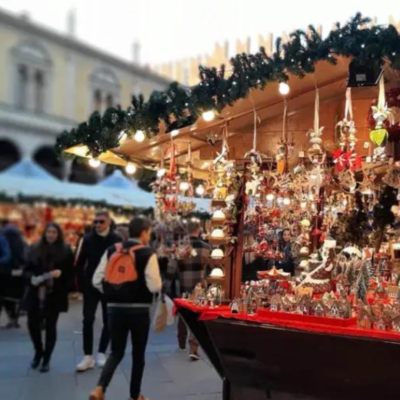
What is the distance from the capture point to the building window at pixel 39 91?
25.3 metres

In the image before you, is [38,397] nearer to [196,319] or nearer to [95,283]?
[95,283]

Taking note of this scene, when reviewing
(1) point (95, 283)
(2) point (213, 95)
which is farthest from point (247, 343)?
(2) point (213, 95)

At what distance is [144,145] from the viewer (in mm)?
5379

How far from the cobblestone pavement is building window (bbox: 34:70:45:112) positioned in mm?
20108

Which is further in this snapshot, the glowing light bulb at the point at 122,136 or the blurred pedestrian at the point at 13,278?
the blurred pedestrian at the point at 13,278

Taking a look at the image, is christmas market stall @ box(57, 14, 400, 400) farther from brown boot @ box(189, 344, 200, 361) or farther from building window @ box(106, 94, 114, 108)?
building window @ box(106, 94, 114, 108)

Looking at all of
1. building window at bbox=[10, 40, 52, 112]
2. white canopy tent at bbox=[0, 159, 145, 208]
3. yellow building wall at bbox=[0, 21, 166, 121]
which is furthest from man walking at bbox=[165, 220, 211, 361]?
building window at bbox=[10, 40, 52, 112]

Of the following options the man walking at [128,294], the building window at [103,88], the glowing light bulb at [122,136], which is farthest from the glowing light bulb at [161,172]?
the building window at [103,88]

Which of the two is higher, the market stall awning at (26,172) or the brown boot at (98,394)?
the market stall awning at (26,172)

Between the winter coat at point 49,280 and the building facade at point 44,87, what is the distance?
18544mm

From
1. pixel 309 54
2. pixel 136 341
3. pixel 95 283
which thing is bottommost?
pixel 136 341

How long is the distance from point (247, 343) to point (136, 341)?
97 centimetres

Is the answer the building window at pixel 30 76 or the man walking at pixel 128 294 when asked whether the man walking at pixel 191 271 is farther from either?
the building window at pixel 30 76

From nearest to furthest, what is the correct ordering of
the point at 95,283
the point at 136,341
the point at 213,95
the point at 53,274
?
the point at 213,95
the point at 136,341
the point at 95,283
the point at 53,274
